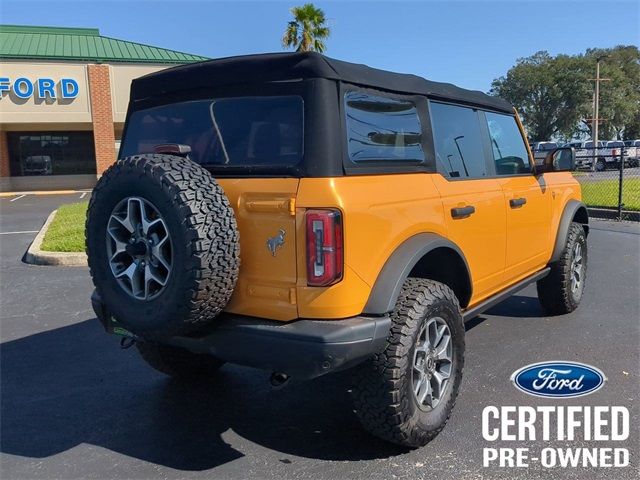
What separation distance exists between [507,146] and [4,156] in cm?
2615

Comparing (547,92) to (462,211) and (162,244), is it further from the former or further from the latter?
(162,244)

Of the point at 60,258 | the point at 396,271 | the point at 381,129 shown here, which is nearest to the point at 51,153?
the point at 60,258

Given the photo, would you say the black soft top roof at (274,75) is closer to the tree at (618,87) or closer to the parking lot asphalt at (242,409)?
the parking lot asphalt at (242,409)

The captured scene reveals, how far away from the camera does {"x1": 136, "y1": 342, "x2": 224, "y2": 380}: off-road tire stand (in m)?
3.87

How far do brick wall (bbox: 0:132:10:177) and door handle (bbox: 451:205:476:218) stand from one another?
26408 millimetres

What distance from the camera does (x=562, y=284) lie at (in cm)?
527

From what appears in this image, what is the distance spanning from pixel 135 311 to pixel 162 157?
778mm

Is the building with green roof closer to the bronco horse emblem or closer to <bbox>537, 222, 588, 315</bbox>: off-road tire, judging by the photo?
<bbox>537, 222, 588, 315</bbox>: off-road tire

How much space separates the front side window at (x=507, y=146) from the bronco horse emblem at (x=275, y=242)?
2.24 m

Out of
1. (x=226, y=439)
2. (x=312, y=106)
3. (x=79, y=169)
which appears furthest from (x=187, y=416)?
(x=79, y=169)

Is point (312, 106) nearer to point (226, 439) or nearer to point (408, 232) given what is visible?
point (408, 232)

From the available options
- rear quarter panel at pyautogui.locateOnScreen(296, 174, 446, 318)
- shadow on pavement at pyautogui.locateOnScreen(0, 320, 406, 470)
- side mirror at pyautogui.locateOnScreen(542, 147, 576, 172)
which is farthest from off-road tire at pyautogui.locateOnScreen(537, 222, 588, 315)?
rear quarter panel at pyautogui.locateOnScreen(296, 174, 446, 318)

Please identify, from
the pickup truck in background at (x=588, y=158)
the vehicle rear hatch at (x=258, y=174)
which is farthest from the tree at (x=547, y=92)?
the vehicle rear hatch at (x=258, y=174)

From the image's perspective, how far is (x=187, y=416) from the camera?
11.7 feet
